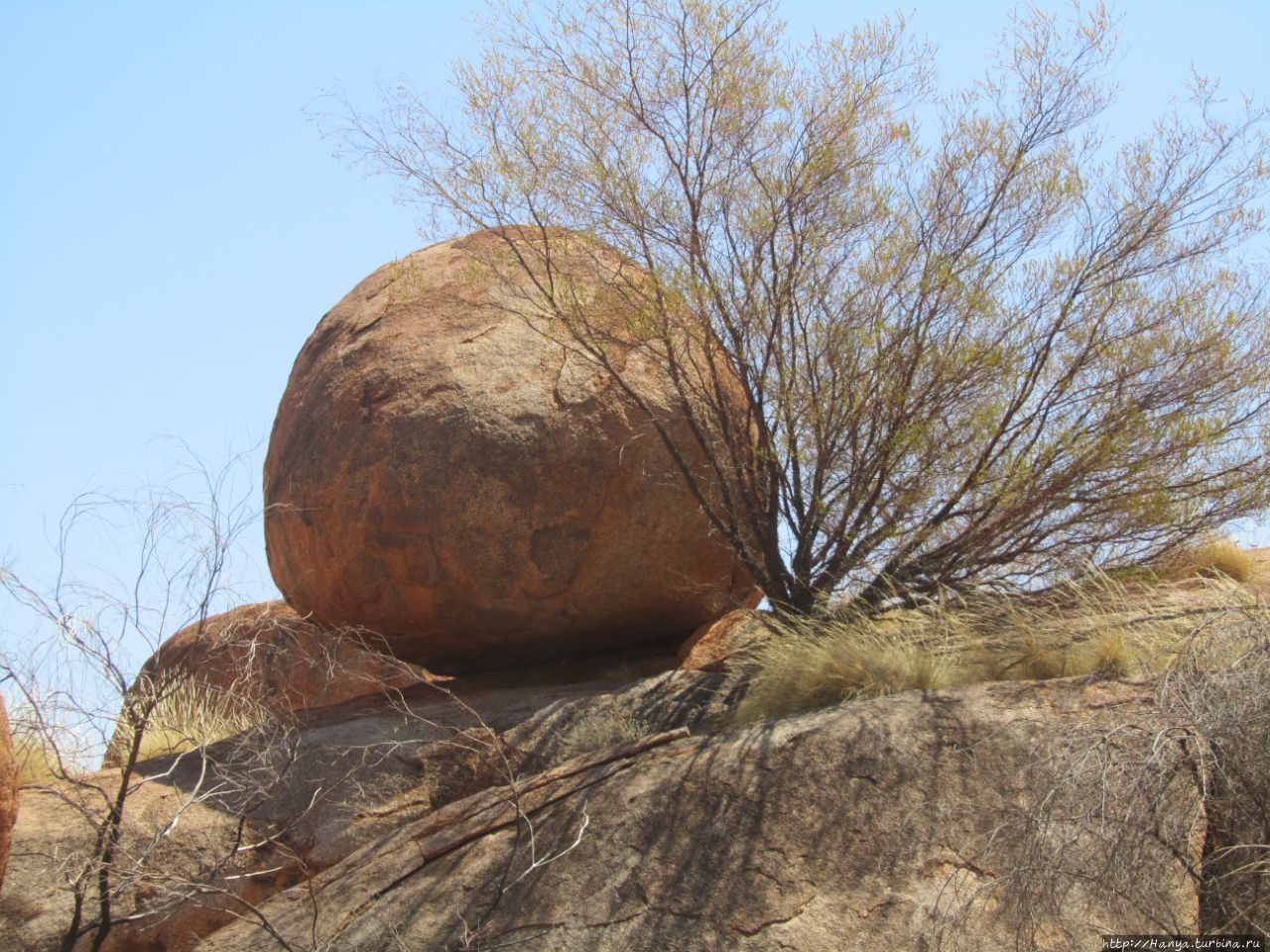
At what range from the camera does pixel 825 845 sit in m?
5.76

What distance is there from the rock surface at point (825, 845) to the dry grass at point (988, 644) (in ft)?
0.90

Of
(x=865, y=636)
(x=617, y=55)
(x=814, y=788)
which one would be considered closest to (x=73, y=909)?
(x=814, y=788)

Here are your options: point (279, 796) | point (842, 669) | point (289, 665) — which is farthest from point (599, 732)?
point (289, 665)

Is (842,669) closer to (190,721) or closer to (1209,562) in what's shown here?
(1209,562)

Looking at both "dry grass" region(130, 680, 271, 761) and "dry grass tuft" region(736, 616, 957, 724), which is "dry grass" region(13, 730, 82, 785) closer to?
"dry grass" region(130, 680, 271, 761)

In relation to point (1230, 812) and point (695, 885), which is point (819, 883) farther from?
point (1230, 812)

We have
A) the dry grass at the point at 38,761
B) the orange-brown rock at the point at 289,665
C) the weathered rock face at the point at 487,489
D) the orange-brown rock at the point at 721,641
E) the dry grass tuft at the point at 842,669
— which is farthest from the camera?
the orange-brown rock at the point at 289,665

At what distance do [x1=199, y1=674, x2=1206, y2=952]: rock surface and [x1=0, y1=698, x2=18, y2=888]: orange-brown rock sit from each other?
1.10 m

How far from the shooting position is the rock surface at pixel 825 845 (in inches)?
201

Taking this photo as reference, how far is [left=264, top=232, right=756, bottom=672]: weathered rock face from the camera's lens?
811cm

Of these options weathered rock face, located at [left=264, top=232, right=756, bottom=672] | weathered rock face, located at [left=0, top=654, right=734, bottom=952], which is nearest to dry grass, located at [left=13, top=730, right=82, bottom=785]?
weathered rock face, located at [left=0, top=654, right=734, bottom=952]

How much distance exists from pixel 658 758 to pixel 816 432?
2.51 meters

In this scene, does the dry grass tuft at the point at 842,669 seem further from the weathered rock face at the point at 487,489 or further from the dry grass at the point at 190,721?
the dry grass at the point at 190,721

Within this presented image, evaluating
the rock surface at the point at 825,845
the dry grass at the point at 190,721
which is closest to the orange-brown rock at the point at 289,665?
the dry grass at the point at 190,721
